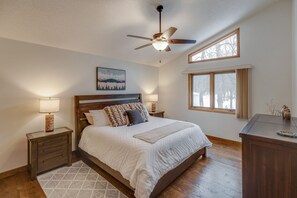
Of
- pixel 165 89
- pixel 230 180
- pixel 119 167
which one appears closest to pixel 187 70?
pixel 165 89

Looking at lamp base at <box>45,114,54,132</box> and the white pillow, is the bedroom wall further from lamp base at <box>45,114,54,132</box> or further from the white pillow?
the white pillow

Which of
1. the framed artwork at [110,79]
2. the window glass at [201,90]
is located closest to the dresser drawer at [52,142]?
the framed artwork at [110,79]

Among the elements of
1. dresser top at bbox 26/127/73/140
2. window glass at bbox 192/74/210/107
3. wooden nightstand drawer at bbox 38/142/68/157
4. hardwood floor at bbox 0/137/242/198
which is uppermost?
window glass at bbox 192/74/210/107

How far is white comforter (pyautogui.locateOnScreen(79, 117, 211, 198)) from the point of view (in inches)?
73.1

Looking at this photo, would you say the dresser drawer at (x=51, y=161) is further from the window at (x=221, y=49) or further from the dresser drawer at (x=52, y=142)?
the window at (x=221, y=49)

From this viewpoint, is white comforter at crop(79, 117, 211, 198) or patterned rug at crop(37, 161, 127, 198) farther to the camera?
patterned rug at crop(37, 161, 127, 198)

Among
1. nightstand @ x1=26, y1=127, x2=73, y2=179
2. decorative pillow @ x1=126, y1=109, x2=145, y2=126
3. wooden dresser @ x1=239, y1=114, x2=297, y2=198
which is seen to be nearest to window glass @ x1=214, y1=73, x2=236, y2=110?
decorative pillow @ x1=126, y1=109, x2=145, y2=126

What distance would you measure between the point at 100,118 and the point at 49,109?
0.94 meters

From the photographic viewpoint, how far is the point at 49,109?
8.73ft

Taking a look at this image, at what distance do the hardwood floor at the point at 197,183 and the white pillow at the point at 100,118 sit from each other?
2.61ft

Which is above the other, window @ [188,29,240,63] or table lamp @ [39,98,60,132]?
window @ [188,29,240,63]

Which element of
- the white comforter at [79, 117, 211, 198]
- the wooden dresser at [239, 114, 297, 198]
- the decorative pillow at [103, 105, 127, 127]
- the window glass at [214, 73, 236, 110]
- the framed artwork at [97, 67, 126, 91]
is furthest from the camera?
the window glass at [214, 73, 236, 110]

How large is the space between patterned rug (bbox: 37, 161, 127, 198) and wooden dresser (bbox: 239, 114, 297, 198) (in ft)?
5.12

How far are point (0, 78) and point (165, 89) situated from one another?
13.7 ft
